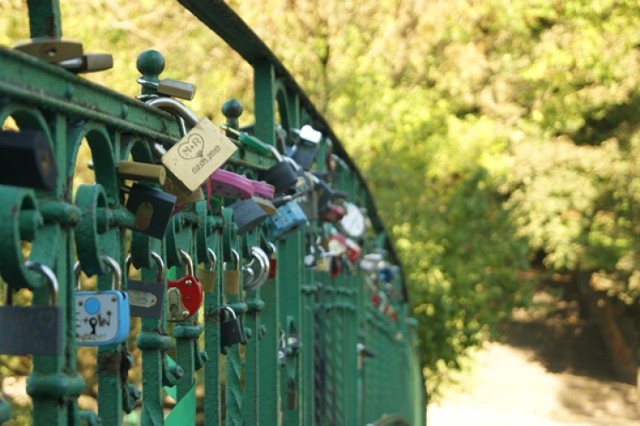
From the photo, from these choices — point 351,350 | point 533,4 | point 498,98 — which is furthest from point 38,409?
point 498,98

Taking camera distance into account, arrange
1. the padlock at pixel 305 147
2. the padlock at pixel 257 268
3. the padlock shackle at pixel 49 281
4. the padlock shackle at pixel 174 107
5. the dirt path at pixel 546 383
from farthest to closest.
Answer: the dirt path at pixel 546 383 < the padlock at pixel 305 147 < the padlock at pixel 257 268 < the padlock shackle at pixel 174 107 < the padlock shackle at pixel 49 281

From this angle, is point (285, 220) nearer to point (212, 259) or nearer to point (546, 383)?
point (212, 259)

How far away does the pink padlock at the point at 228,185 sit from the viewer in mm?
2510

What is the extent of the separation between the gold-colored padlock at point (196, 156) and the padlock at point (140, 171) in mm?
148

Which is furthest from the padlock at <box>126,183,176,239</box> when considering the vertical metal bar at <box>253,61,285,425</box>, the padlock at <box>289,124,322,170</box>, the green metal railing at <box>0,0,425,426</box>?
the padlock at <box>289,124,322,170</box>

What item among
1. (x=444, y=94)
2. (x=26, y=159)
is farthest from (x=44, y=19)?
(x=444, y=94)

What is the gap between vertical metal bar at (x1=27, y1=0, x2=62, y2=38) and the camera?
163cm

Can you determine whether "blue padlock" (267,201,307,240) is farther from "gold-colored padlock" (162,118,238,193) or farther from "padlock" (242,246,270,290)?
"gold-colored padlock" (162,118,238,193)

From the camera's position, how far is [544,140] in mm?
22406

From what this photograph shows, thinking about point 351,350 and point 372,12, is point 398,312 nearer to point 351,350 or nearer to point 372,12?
point 351,350

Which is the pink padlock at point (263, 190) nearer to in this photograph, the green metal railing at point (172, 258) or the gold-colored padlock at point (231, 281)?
the green metal railing at point (172, 258)

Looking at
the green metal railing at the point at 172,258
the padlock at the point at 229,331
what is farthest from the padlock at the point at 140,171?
the padlock at the point at 229,331

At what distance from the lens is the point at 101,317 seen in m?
1.71

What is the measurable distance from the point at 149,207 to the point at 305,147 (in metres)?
1.91
